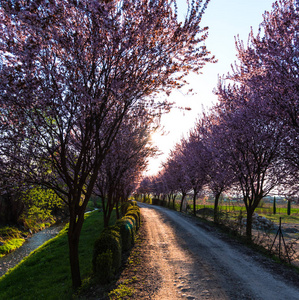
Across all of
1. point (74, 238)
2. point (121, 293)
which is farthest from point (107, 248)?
point (121, 293)

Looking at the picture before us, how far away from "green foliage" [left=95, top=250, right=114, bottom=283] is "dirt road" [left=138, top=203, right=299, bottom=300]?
1635mm

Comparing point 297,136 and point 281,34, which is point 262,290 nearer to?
point 297,136

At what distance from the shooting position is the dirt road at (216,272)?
634cm

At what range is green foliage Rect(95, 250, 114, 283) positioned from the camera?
6984 mm

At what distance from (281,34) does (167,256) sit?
33.3 feet

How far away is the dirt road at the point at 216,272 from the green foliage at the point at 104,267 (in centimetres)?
164

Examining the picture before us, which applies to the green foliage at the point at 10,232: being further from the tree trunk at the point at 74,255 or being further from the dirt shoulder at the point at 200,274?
the tree trunk at the point at 74,255

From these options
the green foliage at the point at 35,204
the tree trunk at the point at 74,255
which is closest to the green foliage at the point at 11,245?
the green foliage at the point at 35,204

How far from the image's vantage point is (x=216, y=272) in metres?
7.86

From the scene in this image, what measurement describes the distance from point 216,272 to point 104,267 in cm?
380

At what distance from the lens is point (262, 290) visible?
21.4 ft

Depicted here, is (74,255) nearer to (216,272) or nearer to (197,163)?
(216,272)

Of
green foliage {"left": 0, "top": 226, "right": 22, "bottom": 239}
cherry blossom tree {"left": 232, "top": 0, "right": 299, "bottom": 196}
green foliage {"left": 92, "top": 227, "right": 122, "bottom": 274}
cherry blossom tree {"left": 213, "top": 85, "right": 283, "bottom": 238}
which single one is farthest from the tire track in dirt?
green foliage {"left": 0, "top": 226, "right": 22, "bottom": 239}

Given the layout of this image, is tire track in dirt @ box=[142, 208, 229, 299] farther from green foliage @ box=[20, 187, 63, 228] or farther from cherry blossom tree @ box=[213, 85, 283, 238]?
green foliage @ box=[20, 187, 63, 228]
